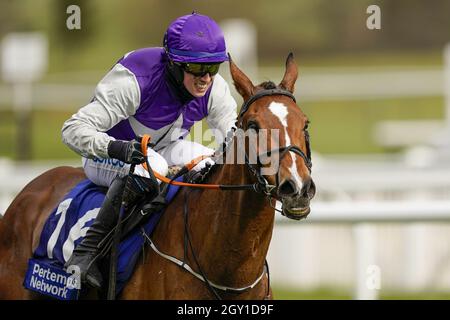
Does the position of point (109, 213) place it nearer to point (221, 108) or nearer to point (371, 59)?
point (221, 108)

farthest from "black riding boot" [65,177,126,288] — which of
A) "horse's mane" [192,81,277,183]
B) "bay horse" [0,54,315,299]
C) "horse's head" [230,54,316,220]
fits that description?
"horse's head" [230,54,316,220]

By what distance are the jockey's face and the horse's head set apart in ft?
1.33

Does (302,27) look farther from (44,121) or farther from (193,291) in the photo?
(193,291)

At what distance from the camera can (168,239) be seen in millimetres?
5219

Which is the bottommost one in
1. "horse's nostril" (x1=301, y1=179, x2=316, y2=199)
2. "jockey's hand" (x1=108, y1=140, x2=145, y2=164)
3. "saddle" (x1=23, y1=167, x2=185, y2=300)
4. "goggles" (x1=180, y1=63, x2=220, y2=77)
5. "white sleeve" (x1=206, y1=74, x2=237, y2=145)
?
"saddle" (x1=23, y1=167, x2=185, y2=300)

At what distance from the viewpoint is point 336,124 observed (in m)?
28.5

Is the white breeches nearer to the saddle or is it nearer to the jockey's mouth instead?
the saddle

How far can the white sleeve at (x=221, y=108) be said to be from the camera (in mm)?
5738

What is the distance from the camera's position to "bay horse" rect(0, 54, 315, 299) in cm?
457

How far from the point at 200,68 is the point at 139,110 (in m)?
0.47

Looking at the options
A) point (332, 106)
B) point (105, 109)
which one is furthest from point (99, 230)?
point (332, 106)
